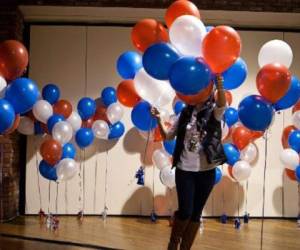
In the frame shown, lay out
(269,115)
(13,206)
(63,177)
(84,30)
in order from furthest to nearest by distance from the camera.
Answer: (84,30) < (13,206) < (63,177) < (269,115)

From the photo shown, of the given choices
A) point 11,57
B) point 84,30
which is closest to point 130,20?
point 84,30

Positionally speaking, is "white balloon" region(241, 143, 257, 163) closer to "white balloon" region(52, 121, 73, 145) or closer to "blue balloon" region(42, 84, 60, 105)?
"white balloon" region(52, 121, 73, 145)

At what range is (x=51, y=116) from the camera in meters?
4.53

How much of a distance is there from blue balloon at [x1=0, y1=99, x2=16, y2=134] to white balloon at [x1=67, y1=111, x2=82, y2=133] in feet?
4.44

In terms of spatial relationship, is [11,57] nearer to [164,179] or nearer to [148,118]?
[148,118]

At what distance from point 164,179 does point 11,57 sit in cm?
218

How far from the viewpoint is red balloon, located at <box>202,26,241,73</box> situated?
2693 millimetres

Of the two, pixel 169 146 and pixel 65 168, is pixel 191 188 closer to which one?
pixel 169 146

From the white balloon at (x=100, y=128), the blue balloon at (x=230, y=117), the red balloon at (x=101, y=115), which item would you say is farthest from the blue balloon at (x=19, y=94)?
the blue balloon at (x=230, y=117)

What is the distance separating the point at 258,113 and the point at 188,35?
92 cm

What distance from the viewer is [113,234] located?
167 inches

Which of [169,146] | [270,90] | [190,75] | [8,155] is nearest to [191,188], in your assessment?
[190,75]

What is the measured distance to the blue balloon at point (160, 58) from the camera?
289 cm

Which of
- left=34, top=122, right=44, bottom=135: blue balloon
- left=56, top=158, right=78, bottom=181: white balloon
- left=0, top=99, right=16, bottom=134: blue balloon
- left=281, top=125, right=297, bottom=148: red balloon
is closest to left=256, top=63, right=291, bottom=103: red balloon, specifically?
left=281, top=125, right=297, bottom=148: red balloon
